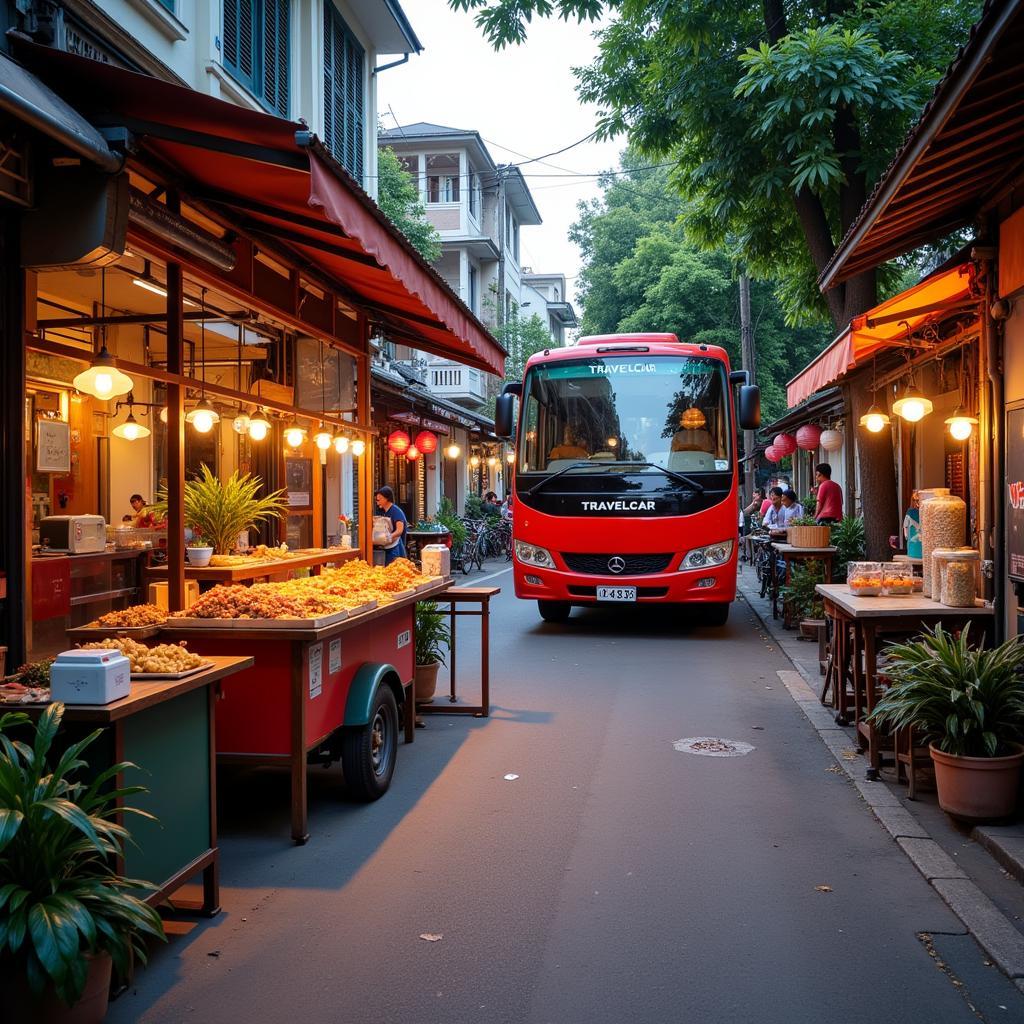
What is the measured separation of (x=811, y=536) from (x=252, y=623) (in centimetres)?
898

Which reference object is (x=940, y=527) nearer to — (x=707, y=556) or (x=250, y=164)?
(x=250, y=164)

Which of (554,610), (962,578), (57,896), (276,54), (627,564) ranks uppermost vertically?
(276,54)

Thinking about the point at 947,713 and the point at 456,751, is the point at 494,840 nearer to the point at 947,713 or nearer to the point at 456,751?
the point at 456,751

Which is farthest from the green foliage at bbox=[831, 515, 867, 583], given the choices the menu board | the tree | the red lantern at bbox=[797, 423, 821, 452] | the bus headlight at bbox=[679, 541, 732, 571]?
the tree

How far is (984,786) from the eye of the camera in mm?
5441

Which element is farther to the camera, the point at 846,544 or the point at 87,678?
the point at 846,544

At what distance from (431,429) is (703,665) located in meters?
16.0

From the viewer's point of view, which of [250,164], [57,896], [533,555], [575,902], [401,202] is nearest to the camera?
[57,896]

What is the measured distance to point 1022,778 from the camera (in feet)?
18.2

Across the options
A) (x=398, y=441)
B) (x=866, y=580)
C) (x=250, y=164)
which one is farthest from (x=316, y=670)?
(x=398, y=441)

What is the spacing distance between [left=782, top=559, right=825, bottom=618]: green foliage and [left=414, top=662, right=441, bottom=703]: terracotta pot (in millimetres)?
6066

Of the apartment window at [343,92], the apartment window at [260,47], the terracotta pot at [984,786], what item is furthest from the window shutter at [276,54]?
the terracotta pot at [984,786]

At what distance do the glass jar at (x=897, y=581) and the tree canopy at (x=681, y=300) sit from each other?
2572 cm

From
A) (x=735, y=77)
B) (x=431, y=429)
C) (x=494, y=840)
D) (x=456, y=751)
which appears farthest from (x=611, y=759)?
(x=431, y=429)
